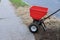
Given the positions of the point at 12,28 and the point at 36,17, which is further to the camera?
the point at 12,28

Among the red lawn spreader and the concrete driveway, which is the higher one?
the red lawn spreader

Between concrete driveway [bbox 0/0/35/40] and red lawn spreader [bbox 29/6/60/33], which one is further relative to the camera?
red lawn spreader [bbox 29/6/60/33]

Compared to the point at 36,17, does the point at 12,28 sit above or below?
below

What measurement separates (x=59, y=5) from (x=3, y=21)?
10.2 feet

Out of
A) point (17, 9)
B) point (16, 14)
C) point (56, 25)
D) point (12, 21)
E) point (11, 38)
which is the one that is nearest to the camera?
point (11, 38)

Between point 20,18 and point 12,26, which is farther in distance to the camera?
point 20,18

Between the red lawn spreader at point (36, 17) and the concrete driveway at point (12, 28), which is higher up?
the red lawn spreader at point (36, 17)

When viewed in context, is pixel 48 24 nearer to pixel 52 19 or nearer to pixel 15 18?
pixel 52 19

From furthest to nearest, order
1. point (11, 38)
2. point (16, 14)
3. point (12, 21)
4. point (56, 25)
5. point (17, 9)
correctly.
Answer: point (17, 9), point (16, 14), point (12, 21), point (56, 25), point (11, 38)

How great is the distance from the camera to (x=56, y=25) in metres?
8.88

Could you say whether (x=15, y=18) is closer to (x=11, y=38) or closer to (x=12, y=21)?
(x=12, y=21)

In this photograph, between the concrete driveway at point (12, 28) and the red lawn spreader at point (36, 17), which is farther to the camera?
the red lawn spreader at point (36, 17)

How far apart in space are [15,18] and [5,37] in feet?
8.79

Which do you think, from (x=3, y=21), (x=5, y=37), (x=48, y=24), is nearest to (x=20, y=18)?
(x=3, y=21)
